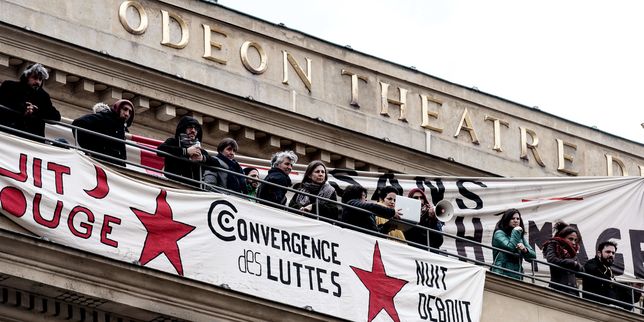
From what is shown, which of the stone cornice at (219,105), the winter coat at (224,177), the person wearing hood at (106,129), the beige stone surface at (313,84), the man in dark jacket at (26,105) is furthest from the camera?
the beige stone surface at (313,84)

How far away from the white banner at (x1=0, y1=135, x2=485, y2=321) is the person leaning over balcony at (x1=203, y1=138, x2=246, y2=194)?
539 mm

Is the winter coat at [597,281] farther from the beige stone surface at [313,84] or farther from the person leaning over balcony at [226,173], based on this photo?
the beige stone surface at [313,84]

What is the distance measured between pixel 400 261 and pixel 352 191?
1.11 meters

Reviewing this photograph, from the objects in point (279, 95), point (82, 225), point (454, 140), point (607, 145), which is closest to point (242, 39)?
point (279, 95)

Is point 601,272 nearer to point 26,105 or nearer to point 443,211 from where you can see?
point 443,211

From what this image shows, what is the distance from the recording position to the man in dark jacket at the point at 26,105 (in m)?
27.8

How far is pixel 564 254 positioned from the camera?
32.2 m

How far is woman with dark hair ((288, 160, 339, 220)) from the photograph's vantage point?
98.1ft

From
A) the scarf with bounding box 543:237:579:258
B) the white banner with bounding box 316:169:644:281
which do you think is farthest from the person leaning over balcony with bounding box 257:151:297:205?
the white banner with bounding box 316:169:644:281

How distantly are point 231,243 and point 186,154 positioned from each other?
1.17m

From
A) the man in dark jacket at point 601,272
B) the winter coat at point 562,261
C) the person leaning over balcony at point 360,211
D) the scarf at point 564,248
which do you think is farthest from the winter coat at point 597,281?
the person leaning over balcony at point 360,211

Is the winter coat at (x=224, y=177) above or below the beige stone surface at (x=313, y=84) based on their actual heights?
below

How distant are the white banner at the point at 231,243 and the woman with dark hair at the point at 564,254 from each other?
1.21m

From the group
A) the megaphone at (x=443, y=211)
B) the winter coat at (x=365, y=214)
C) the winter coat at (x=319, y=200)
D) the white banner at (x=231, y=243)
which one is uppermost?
the megaphone at (x=443, y=211)
